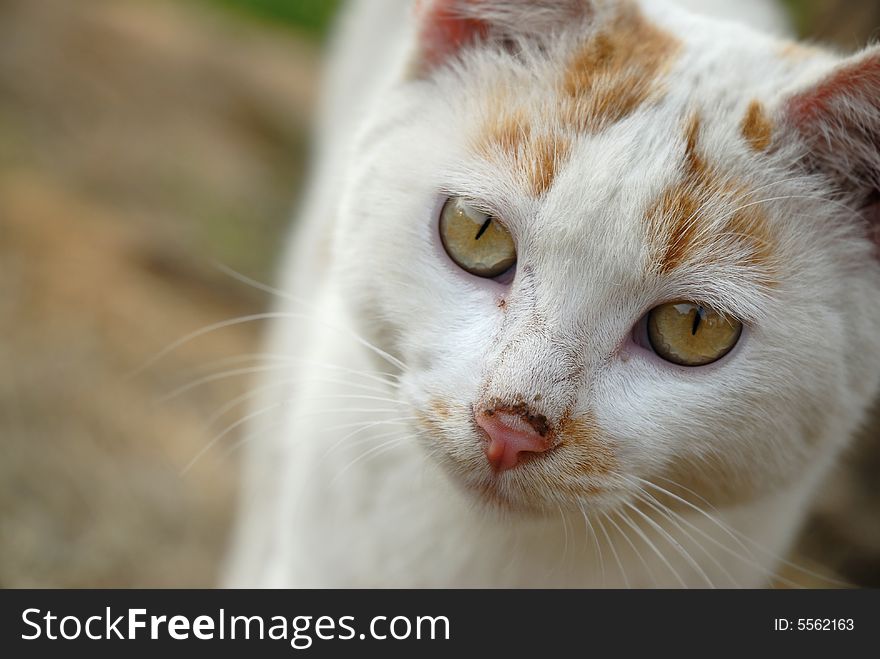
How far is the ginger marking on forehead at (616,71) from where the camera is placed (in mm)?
1452

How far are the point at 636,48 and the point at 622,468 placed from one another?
0.72m

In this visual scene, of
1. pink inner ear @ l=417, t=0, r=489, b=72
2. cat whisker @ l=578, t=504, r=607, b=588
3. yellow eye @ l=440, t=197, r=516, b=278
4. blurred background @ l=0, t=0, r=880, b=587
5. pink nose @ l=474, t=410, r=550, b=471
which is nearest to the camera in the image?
pink nose @ l=474, t=410, r=550, b=471

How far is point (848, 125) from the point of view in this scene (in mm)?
1399

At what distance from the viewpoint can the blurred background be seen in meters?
2.57

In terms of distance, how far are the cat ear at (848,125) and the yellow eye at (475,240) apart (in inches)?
19.7

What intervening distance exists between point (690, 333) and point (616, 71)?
464 mm

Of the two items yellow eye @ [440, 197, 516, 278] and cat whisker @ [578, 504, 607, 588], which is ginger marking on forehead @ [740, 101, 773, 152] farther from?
cat whisker @ [578, 504, 607, 588]

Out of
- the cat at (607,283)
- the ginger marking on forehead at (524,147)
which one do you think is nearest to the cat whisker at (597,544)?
the cat at (607,283)

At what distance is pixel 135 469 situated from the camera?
2.75 meters

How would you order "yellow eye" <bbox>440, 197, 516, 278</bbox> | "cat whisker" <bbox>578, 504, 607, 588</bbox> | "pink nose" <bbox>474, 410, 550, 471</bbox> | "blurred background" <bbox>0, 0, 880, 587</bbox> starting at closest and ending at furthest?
"pink nose" <bbox>474, 410, 550, 471</bbox>, "yellow eye" <bbox>440, 197, 516, 278</bbox>, "cat whisker" <bbox>578, 504, 607, 588</bbox>, "blurred background" <bbox>0, 0, 880, 587</bbox>

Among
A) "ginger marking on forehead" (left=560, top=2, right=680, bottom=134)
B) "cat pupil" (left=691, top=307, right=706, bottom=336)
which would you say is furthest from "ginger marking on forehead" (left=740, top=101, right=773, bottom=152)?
"cat pupil" (left=691, top=307, right=706, bottom=336)

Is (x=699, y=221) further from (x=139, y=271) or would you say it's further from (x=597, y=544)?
(x=139, y=271)

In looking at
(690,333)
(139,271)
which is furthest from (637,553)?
(139,271)

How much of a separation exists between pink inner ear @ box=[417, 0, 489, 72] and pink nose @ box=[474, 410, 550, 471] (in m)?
0.73
